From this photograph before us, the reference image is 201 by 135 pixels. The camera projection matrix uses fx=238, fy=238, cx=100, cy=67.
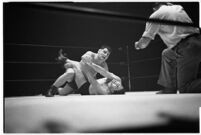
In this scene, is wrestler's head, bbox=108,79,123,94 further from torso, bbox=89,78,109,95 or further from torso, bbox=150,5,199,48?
torso, bbox=150,5,199,48

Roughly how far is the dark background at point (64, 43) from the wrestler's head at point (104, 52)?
0.05 metres

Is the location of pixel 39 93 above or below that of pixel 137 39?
below

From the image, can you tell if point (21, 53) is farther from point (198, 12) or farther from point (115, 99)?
point (198, 12)

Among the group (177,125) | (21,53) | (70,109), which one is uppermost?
(21,53)

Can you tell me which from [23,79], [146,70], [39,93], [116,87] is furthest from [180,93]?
[23,79]

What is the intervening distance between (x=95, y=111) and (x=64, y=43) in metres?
0.71

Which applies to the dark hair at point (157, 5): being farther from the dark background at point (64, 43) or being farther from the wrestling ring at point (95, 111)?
the wrestling ring at point (95, 111)

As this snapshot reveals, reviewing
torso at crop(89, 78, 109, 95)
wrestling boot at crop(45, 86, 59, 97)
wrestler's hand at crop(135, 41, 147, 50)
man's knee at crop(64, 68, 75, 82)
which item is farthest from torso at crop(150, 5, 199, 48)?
wrestling boot at crop(45, 86, 59, 97)

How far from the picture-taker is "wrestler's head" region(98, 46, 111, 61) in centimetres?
232

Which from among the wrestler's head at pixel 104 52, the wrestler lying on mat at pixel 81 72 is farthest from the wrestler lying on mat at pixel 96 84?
the wrestler's head at pixel 104 52

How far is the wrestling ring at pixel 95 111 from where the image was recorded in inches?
77.9

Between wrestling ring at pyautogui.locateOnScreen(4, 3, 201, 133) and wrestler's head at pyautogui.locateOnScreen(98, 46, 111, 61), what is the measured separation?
7 centimetres

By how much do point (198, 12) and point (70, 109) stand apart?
1.68 m

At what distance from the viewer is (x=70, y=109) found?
206 cm
